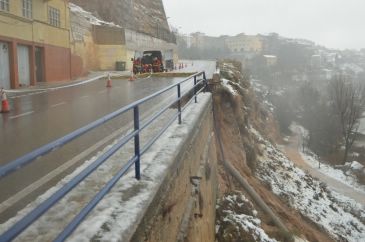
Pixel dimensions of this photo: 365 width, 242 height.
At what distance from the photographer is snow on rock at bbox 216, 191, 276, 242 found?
33.9 ft

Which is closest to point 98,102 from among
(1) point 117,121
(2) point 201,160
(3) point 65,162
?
(1) point 117,121

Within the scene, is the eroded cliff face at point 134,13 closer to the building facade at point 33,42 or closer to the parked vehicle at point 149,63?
the parked vehicle at point 149,63

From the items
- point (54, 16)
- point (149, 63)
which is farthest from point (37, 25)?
point (149, 63)

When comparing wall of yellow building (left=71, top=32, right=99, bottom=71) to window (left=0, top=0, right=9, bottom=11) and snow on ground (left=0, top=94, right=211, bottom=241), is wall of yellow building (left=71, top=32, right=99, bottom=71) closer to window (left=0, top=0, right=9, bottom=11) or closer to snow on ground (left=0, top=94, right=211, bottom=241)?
window (left=0, top=0, right=9, bottom=11)

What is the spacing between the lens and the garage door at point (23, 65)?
964 inches

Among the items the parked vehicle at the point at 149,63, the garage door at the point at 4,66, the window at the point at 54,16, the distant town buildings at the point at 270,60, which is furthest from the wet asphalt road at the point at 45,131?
the distant town buildings at the point at 270,60

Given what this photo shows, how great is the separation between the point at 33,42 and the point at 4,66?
3.57 metres

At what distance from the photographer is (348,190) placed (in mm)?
35094

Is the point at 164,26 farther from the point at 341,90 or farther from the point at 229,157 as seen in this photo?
the point at 229,157

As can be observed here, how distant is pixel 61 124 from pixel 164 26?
65249 mm

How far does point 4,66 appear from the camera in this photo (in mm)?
22609

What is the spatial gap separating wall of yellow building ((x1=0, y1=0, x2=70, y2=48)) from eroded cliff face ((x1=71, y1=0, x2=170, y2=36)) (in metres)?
24.3

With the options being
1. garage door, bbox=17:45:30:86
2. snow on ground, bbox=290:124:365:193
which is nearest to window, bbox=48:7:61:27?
garage door, bbox=17:45:30:86

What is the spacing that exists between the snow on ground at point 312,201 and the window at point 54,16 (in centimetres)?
1607
